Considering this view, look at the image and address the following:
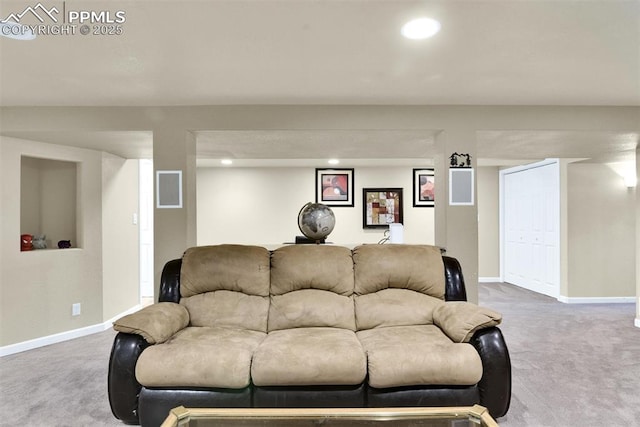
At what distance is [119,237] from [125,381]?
9.72ft

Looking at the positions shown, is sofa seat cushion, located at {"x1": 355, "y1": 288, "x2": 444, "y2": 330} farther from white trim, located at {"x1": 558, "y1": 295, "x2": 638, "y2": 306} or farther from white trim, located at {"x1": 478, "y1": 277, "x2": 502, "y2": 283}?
white trim, located at {"x1": 478, "y1": 277, "x2": 502, "y2": 283}

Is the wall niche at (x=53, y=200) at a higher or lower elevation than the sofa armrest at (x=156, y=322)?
higher

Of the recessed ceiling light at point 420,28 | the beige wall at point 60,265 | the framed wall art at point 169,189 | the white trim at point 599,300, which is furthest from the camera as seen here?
the white trim at point 599,300

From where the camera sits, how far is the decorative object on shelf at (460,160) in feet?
10.9

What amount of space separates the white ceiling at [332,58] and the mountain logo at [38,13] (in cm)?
4

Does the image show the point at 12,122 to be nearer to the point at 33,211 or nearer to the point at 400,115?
the point at 33,211

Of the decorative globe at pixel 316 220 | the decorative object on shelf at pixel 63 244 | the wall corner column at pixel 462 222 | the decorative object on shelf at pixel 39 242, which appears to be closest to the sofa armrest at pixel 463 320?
the wall corner column at pixel 462 222

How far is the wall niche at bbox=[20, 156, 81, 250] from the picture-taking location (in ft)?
14.0

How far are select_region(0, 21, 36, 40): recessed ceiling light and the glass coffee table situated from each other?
2003 mm

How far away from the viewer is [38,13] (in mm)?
1826

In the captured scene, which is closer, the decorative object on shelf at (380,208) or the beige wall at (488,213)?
the decorative object on shelf at (380,208)

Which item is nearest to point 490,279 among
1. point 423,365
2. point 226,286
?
point 423,365

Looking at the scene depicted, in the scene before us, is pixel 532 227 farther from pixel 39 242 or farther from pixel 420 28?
pixel 39 242

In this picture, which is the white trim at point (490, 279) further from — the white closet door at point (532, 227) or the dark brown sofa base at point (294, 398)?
the dark brown sofa base at point (294, 398)
